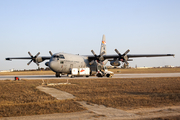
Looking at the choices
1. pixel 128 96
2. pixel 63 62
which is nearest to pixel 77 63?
pixel 63 62

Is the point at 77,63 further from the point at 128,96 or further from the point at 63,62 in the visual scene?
the point at 128,96

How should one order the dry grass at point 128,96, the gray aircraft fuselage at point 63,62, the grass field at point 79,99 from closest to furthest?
the grass field at point 79,99, the dry grass at point 128,96, the gray aircraft fuselage at point 63,62

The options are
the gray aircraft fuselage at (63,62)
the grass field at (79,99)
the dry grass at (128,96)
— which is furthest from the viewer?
the gray aircraft fuselage at (63,62)

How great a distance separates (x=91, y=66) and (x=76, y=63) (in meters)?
5.76

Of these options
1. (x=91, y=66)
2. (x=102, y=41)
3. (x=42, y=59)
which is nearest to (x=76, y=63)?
(x=91, y=66)

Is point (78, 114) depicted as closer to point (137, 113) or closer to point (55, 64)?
point (137, 113)

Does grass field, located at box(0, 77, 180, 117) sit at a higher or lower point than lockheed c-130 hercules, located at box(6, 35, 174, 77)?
lower

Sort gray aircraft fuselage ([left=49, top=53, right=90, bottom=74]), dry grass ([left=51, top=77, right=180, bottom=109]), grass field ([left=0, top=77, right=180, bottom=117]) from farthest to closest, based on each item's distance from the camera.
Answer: gray aircraft fuselage ([left=49, top=53, right=90, bottom=74])
dry grass ([left=51, top=77, right=180, bottom=109])
grass field ([left=0, top=77, right=180, bottom=117])

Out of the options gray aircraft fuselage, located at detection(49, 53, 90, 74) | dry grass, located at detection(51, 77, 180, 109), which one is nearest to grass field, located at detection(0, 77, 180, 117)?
dry grass, located at detection(51, 77, 180, 109)

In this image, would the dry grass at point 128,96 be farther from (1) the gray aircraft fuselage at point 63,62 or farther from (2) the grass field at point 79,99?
(1) the gray aircraft fuselage at point 63,62

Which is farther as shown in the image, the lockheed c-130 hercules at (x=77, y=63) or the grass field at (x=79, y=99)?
the lockheed c-130 hercules at (x=77, y=63)

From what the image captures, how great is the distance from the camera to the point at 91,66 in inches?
1860

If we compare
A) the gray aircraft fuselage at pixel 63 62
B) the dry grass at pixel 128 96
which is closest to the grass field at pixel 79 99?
the dry grass at pixel 128 96

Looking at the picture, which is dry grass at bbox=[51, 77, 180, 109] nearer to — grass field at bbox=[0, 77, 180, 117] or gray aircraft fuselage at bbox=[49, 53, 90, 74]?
grass field at bbox=[0, 77, 180, 117]
